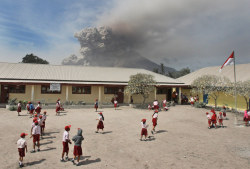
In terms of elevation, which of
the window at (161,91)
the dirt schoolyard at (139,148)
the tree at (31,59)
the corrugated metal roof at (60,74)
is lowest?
the dirt schoolyard at (139,148)

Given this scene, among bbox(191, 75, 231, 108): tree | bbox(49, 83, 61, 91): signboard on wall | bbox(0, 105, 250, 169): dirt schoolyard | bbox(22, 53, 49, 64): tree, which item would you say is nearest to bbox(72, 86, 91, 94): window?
bbox(49, 83, 61, 91): signboard on wall

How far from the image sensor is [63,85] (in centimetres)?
2281

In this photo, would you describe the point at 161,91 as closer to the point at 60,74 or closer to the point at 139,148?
the point at 60,74

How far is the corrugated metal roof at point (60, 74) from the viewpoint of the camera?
71.5ft

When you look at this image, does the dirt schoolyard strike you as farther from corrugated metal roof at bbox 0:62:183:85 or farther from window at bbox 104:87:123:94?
window at bbox 104:87:123:94

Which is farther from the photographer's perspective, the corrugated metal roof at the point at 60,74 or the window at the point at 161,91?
the window at the point at 161,91

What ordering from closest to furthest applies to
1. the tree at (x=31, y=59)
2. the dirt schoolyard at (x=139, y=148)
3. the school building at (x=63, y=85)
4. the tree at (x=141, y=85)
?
1. the dirt schoolyard at (x=139, y=148)
2. the tree at (x=141, y=85)
3. the school building at (x=63, y=85)
4. the tree at (x=31, y=59)

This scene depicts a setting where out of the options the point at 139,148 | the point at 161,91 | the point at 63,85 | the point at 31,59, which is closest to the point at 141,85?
the point at 161,91

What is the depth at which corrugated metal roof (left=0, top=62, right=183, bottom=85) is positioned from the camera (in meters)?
21.8

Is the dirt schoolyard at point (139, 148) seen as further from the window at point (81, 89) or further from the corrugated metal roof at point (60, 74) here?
the window at point (81, 89)

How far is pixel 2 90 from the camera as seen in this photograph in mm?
21078

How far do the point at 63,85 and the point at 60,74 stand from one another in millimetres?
2644

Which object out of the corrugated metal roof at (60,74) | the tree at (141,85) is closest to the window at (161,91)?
the corrugated metal roof at (60,74)

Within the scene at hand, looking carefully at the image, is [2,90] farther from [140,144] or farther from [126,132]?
[140,144]
